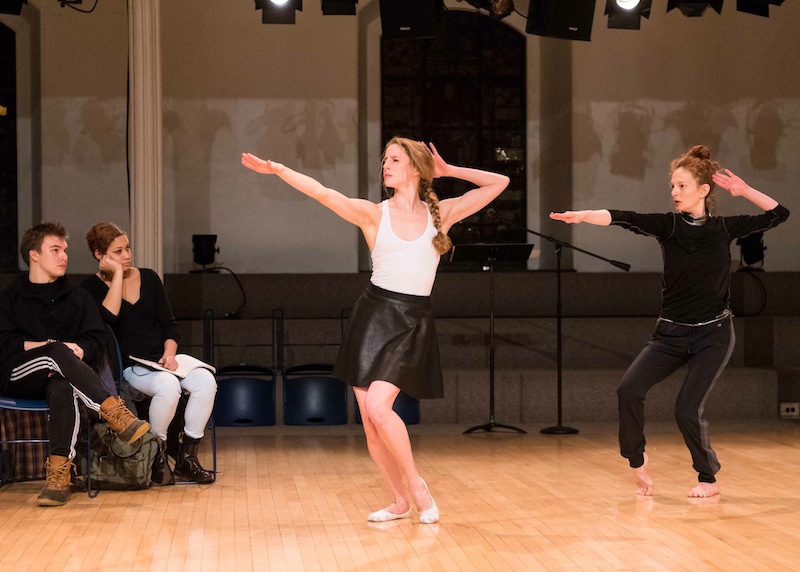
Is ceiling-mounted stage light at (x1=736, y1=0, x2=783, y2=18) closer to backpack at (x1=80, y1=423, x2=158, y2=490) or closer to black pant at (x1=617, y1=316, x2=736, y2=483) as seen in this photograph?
black pant at (x1=617, y1=316, x2=736, y2=483)

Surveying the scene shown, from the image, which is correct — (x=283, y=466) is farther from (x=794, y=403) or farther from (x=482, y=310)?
(x=794, y=403)

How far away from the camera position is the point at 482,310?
9.11 m

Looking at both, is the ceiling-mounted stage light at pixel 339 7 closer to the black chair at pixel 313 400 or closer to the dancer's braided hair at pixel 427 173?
the black chair at pixel 313 400

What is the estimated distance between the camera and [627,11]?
8.07 m

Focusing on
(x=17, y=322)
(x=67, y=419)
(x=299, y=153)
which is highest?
(x=299, y=153)

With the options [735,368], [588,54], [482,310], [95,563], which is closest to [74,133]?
[482,310]

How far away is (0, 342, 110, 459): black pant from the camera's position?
491cm

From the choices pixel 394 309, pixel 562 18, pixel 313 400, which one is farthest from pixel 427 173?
→ pixel 562 18

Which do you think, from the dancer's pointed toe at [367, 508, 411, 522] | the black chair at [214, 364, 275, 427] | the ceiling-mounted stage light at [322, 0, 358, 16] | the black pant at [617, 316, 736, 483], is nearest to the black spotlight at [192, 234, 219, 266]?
the black chair at [214, 364, 275, 427]

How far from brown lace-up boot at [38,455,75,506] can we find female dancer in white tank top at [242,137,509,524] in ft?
4.91

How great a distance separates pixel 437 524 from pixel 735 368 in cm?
471

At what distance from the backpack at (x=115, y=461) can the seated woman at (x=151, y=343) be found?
7.1 inches

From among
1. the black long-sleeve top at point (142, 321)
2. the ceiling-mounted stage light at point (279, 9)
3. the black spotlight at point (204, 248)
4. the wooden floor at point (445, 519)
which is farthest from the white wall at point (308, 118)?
the black long-sleeve top at point (142, 321)

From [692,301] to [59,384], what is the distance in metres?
2.96
